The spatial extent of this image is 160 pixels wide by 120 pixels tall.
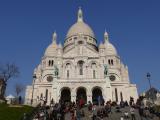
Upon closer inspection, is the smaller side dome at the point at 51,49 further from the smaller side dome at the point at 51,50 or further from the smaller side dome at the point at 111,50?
the smaller side dome at the point at 111,50

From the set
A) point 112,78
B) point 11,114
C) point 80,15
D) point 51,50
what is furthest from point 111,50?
point 11,114

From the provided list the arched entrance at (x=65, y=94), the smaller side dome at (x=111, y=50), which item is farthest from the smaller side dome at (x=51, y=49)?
the arched entrance at (x=65, y=94)

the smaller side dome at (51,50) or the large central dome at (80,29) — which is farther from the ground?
the large central dome at (80,29)

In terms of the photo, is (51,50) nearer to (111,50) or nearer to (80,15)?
(111,50)

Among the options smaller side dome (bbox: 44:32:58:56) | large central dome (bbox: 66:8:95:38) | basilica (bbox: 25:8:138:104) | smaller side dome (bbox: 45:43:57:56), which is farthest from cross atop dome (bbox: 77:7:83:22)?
smaller side dome (bbox: 45:43:57:56)

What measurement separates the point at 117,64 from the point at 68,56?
13.8m

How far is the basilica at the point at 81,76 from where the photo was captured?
54000 millimetres

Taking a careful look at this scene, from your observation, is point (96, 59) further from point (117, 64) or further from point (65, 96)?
point (65, 96)

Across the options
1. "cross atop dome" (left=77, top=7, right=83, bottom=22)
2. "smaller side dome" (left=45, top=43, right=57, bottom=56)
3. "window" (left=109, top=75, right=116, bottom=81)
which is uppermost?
"cross atop dome" (left=77, top=7, right=83, bottom=22)

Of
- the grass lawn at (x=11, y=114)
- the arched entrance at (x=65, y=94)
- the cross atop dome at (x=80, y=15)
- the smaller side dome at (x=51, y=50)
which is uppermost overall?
the cross atop dome at (x=80, y=15)

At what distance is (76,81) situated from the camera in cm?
5450

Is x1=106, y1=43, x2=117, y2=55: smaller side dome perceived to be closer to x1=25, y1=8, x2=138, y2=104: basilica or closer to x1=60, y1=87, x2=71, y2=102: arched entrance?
x1=25, y1=8, x2=138, y2=104: basilica

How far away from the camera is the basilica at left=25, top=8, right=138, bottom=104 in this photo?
54000mm

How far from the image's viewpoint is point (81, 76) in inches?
2384
